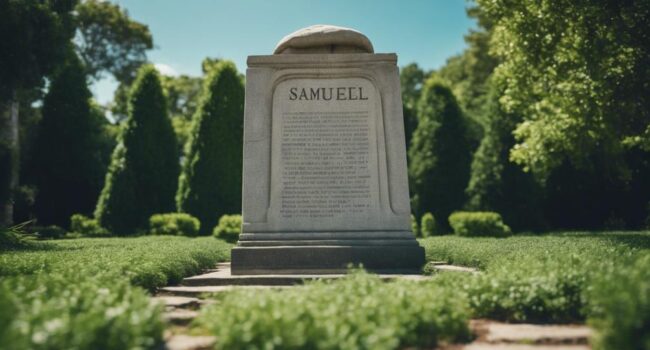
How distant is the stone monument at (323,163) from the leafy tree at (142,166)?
13.8m

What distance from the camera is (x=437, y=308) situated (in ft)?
9.78

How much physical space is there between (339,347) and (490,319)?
1.74 metres

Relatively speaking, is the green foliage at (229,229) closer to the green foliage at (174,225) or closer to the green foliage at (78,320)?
the green foliage at (174,225)

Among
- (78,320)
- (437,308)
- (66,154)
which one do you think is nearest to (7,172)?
(66,154)

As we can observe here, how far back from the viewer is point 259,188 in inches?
240

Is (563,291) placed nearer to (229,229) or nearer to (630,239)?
(630,239)

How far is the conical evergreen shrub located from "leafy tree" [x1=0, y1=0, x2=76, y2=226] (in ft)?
14.4

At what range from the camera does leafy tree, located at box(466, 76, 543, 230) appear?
18.8 metres

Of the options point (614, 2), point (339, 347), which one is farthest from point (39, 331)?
point (614, 2)

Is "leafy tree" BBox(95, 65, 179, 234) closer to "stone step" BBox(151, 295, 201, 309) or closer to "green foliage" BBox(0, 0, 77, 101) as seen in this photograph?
"green foliage" BBox(0, 0, 77, 101)

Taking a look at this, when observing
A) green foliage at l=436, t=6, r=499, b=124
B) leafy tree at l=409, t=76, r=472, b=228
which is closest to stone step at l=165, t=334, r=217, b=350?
leafy tree at l=409, t=76, r=472, b=228

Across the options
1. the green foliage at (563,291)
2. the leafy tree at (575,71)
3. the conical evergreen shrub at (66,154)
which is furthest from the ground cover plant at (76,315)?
the conical evergreen shrub at (66,154)

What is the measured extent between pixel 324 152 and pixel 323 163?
0.15m

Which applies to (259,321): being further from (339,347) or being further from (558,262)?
(558,262)
